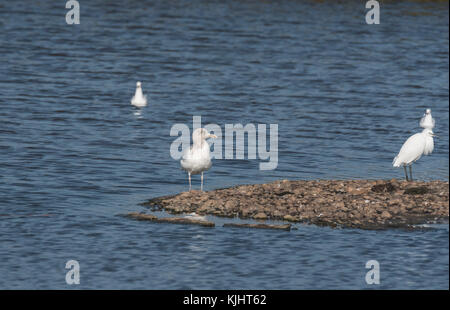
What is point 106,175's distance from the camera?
27.3 m

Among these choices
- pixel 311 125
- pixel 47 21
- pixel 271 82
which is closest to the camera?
pixel 311 125

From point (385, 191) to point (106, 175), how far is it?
350 inches

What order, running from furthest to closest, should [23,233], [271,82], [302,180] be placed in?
[271,82]
[302,180]
[23,233]

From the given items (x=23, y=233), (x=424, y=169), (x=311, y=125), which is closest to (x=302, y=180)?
(x=424, y=169)

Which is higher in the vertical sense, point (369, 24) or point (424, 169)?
point (369, 24)

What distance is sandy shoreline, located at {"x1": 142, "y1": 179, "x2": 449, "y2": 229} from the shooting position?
21234 millimetres

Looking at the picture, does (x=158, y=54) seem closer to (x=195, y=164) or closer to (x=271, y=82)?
(x=271, y=82)

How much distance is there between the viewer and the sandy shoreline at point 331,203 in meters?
21.2

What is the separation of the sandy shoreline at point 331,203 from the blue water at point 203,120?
0.75 metres
